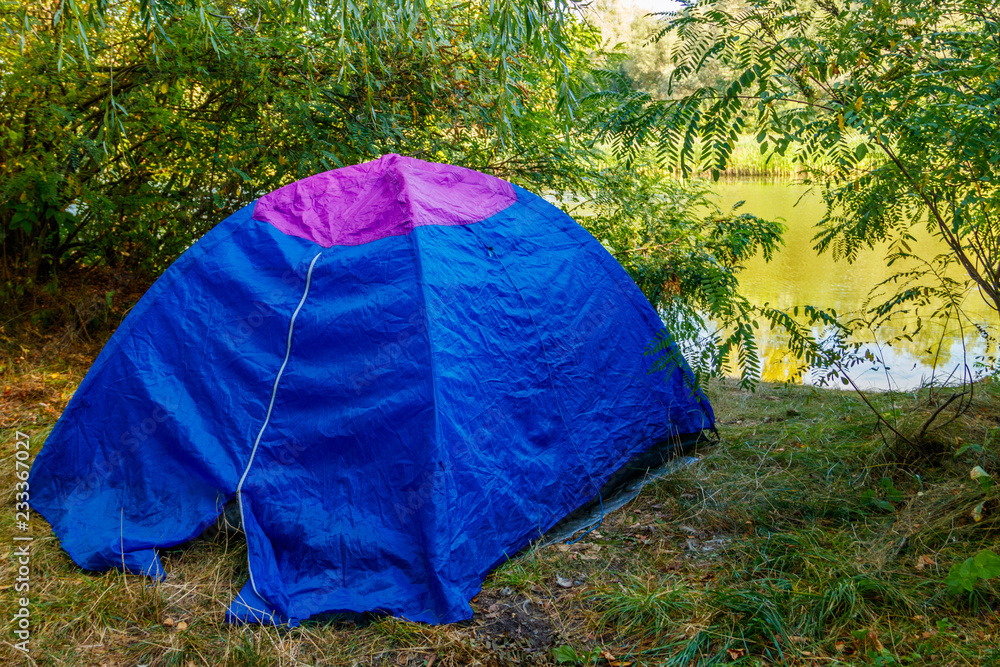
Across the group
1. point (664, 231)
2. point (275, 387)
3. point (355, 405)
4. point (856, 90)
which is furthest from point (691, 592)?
point (664, 231)

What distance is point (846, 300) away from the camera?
7719 mm

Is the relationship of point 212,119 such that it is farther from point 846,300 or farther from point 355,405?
point 846,300

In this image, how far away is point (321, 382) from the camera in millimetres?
2660

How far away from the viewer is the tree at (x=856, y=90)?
7.78 ft

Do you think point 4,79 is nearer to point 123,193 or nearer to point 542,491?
point 123,193

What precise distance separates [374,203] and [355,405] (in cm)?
93

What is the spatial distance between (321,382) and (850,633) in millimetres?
2012

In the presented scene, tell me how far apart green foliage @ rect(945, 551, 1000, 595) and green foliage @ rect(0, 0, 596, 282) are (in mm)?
2960

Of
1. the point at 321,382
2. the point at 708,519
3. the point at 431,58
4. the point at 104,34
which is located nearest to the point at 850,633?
the point at 708,519

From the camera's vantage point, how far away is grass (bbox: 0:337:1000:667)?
212 cm

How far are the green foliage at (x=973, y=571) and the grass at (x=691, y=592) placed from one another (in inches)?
1.9

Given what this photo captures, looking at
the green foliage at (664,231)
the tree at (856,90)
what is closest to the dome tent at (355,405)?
the tree at (856,90)

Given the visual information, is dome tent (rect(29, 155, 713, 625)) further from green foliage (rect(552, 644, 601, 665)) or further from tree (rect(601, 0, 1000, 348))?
tree (rect(601, 0, 1000, 348))

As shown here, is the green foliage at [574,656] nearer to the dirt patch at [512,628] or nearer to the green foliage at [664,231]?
the dirt patch at [512,628]
